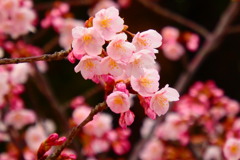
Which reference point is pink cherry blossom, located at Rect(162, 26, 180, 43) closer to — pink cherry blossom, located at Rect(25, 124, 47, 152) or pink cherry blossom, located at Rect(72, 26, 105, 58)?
pink cherry blossom, located at Rect(25, 124, 47, 152)

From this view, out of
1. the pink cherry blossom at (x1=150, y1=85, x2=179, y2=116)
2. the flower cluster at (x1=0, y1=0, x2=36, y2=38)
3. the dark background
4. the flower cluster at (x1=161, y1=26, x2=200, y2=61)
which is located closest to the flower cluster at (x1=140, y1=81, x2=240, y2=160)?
the flower cluster at (x1=161, y1=26, x2=200, y2=61)

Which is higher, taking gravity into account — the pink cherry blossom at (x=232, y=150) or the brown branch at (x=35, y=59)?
the brown branch at (x=35, y=59)

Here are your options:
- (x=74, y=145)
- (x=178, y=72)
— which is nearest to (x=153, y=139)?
(x=74, y=145)

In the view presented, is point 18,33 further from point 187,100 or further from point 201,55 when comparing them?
point 201,55

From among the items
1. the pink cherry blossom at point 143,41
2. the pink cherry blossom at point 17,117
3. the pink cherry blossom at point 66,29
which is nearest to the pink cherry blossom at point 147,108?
the pink cherry blossom at point 143,41

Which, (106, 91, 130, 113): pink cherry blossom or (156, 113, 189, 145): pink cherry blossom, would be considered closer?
(106, 91, 130, 113): pink cherry blossom

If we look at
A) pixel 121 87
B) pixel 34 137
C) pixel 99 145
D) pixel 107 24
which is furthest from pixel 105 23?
pixel 34 137

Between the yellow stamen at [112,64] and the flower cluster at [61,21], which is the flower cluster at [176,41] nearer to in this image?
the flower cluster at [61,21]

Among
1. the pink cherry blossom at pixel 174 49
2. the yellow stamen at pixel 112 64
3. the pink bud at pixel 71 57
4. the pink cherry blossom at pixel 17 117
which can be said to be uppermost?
the yellow stamen at pixel 112 64
